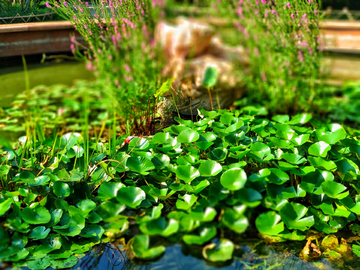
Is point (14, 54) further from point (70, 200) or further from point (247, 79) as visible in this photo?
point (247, 79)

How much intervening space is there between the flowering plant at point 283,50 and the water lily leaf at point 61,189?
165 cm

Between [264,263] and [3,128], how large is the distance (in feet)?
6.50

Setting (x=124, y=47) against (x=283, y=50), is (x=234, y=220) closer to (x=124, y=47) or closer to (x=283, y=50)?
(x=124, y=47)

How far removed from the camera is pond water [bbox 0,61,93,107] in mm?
2227

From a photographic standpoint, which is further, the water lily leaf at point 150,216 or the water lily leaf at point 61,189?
the water lily leaf at point 61,189

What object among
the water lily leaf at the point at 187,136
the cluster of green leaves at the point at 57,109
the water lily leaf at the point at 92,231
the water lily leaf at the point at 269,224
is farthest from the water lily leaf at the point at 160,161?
the cluster of green leaves at the point at 57,109

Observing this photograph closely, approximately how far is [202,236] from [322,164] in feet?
2.17

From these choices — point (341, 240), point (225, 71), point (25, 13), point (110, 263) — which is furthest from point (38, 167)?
point (225, 71)

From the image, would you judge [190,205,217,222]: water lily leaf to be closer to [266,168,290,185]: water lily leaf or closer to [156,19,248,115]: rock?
[266,168,290,185]: water lily leaf

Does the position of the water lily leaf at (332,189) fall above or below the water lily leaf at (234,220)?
below

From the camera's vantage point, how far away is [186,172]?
Answer: 1.30m

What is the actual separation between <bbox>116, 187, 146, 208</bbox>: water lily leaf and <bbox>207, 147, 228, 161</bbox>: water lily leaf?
358mm

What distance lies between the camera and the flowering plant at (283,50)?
2.07 m

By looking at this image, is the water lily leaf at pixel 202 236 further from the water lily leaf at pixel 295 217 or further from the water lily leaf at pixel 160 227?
the water lily leaf at pixel 295 217
